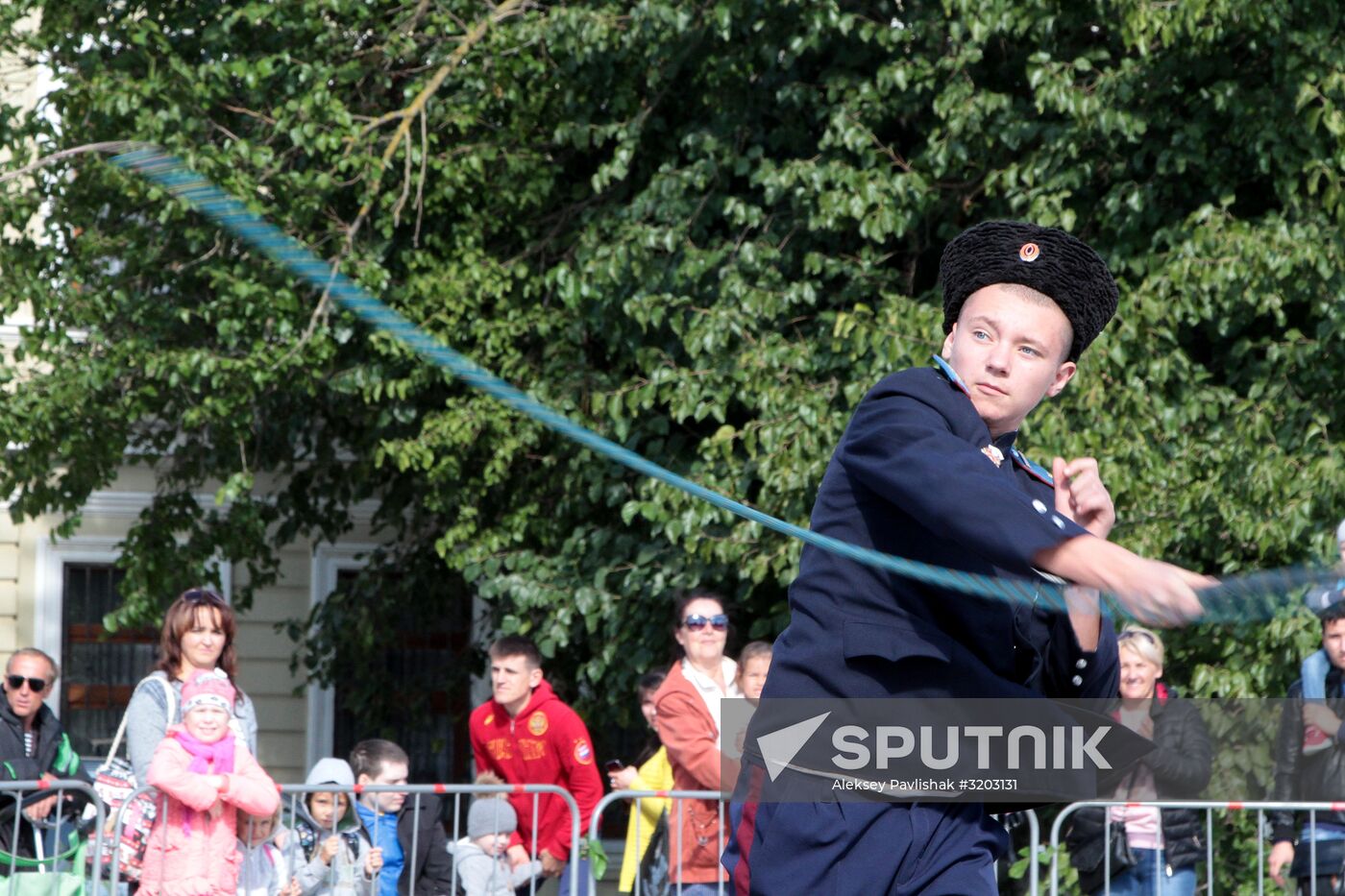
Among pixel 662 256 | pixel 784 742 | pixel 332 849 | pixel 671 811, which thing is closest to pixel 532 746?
pixel 671 811

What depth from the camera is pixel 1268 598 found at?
2.38m

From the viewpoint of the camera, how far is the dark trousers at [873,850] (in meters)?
2.66

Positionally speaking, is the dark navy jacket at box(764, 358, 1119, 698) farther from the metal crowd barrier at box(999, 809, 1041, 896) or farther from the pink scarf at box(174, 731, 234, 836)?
the pink scarf at box(174, 731, 234, 836)

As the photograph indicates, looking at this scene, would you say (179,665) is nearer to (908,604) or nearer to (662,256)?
(662,256)

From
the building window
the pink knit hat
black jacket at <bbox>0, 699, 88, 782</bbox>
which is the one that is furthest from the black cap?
the building window

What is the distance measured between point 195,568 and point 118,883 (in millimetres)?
5440

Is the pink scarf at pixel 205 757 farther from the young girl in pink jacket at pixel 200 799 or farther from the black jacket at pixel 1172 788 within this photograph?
the black jacket at pixel 1172 788

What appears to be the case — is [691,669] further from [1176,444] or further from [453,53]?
[453,53]

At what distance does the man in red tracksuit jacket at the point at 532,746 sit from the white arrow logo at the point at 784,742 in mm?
5019

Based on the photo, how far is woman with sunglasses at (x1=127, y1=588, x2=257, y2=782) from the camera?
6.86 m

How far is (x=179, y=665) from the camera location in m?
7.05

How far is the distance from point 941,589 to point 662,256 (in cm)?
800

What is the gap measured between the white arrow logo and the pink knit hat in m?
4.42

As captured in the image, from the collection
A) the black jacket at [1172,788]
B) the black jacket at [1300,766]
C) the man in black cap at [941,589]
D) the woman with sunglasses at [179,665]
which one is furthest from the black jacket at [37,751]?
the man in black cap at [941,589]
